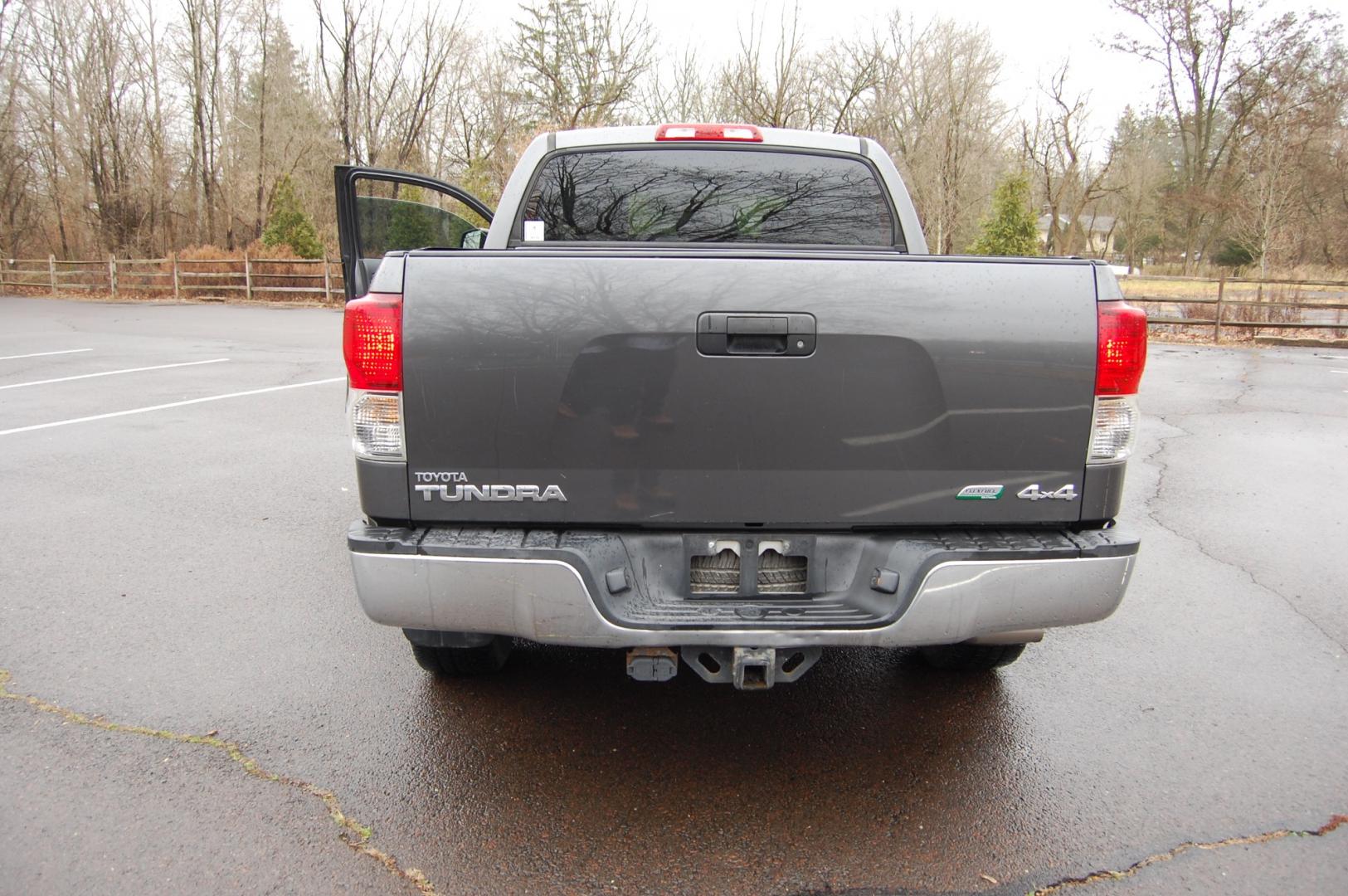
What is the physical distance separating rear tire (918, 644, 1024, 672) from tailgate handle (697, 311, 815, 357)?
151cm

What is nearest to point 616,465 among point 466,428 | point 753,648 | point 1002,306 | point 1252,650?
point 466,428

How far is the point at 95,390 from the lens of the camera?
10055 mm

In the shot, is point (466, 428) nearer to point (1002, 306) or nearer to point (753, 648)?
point (753, 648)

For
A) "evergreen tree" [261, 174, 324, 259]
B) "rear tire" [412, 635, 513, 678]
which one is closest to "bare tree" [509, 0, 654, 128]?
"evergreen tree" [261, 174, 324, 259]

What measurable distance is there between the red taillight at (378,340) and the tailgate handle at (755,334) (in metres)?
0.80

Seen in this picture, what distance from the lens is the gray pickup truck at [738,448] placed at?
236cm

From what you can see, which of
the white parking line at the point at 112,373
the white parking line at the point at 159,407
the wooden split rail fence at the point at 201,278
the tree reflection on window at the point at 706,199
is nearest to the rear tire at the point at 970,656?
the tree reflection on window at the point at 706,199

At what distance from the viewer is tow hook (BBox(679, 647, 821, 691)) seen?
2.38 meters

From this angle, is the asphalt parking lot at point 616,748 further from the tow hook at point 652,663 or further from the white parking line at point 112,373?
the white parking line at point 112,373

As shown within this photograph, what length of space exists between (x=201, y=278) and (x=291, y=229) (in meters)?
3.04

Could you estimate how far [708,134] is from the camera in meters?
3.89

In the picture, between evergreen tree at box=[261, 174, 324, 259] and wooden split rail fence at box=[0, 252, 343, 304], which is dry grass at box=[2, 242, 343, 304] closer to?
wooden split rail fence at box=[0, 252, 343, 304]

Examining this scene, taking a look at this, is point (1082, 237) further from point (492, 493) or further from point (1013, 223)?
point (492, 493)

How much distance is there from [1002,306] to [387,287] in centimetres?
167
